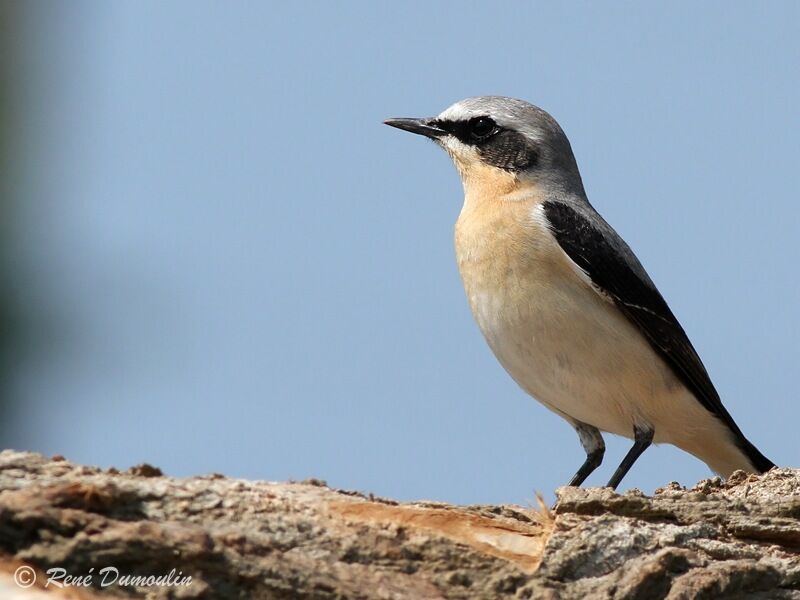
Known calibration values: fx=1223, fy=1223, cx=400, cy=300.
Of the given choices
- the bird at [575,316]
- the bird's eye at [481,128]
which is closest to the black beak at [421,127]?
the bird's eye at [481,128]

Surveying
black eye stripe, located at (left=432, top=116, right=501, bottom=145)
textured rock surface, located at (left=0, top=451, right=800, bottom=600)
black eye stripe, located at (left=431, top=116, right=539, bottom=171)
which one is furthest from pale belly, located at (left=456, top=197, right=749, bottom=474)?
textured rock surface, located at (left=0, top=451, right=800, bottom=600)

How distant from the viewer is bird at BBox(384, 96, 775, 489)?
9.58m

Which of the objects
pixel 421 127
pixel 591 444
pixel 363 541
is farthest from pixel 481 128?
pixel 363 541

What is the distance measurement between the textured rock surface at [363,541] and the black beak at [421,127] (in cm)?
513

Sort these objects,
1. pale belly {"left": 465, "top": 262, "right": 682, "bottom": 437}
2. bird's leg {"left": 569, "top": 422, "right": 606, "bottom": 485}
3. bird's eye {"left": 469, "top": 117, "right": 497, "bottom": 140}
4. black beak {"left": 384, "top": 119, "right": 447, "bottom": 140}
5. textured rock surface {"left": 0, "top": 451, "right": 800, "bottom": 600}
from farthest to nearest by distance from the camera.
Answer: black beak {"left": 384, "top": 119, "right": 447, "bottom": 140} < bird's eye {"left": 469, "top": 117, "right": 497, "bottom": 140} < bird's leg {"left": 569, "top": 422, "right": 606, "bottom": 485} < pale belly {"left": 465, "top": 262, "right": 682, "bottom": 437} < textured rock surface {"left": 0, "top": 451, "right": 800, "bottom": 600}

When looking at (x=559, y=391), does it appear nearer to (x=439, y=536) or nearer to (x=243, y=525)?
(x=439, y=536)

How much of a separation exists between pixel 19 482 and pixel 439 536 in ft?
6.94

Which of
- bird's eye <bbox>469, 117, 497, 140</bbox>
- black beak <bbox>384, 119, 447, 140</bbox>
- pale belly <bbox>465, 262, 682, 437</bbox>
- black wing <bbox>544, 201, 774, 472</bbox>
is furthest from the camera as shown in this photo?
black beak <bbox>384, 119, 447, 140</bbox>

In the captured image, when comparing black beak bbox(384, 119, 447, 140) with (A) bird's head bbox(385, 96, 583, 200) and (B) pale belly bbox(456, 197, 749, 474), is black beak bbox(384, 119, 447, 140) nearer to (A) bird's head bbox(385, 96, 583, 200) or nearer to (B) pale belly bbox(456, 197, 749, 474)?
(A) bird's head bbox(385, 96, 583, 200)

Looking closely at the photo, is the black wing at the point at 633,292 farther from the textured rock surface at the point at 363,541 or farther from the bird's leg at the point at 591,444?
the textured rock surface at the point at 363,541

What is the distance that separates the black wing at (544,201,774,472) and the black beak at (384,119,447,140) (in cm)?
165

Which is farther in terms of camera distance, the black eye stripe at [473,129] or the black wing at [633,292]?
the black eye stripe at [473,129]

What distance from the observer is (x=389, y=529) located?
6.30 m

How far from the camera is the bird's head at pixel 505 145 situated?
10.9m
